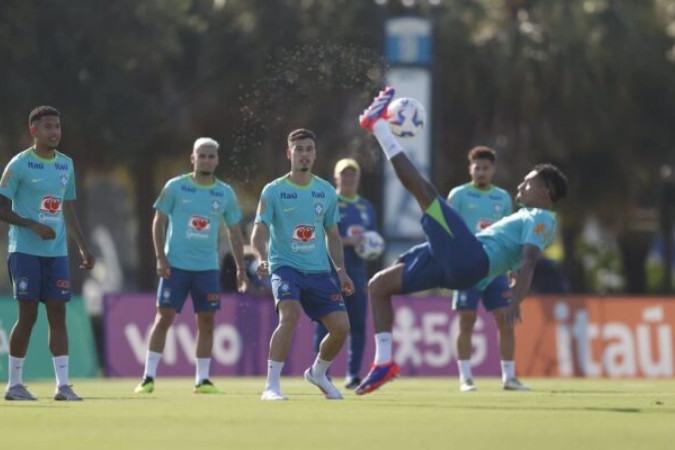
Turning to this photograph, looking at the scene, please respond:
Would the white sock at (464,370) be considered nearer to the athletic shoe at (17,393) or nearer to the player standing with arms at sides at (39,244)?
the player standing with arms at sides at (39,244)

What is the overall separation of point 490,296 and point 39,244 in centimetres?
561

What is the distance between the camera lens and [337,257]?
52.9ft

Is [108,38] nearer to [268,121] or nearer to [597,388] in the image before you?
[268,121]

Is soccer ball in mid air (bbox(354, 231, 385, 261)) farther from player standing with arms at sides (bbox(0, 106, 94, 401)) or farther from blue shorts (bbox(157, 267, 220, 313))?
player standing with arms at sides (bbox(0, 106, 94, 401))

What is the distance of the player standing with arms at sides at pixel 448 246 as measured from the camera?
595 inches

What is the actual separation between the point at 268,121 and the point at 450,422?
32.8ft

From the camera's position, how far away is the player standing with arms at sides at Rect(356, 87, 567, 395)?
49.5 feet

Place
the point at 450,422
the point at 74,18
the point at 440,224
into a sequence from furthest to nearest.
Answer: the point at 74,18 → the point at 440,224 → the point at 450,422

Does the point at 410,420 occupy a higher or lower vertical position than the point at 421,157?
lower

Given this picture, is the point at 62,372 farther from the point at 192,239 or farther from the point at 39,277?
the point at 192,239

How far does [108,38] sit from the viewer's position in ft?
114

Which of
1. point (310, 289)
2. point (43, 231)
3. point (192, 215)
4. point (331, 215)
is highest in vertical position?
point (192, 215)

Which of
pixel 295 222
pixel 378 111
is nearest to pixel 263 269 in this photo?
pixel 295 222

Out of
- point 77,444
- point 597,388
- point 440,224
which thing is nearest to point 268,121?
point 597,388
